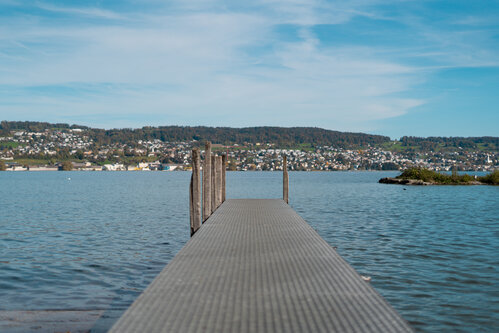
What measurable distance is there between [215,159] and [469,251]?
9.64 m

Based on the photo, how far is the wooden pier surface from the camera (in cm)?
414

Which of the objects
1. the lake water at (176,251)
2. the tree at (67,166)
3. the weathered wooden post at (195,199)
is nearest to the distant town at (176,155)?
the tree at (67,166)

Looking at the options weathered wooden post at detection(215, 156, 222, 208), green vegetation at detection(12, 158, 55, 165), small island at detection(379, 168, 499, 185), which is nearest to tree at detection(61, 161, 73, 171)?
green vegetation at detection(12, 158, 55, 165)

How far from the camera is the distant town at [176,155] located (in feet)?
553

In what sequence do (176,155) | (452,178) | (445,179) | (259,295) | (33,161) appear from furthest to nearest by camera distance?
(176,155), (33,161), (452,178), (445,179), (259,295)

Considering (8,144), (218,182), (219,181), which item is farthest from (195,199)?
(8,144)

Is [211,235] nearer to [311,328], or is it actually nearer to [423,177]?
[311,328]

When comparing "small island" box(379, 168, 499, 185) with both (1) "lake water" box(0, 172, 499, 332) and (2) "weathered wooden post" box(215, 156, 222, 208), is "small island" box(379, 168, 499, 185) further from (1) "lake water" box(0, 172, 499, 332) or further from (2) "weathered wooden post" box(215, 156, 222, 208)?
(2) "weathered wooden post" box(215, 156, 222, 208)

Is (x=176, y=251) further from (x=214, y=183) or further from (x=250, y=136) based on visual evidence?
(x=250, y=136)

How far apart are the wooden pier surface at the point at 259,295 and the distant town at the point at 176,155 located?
154297mm

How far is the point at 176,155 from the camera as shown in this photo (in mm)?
175500

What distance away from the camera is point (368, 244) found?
14.7 metres

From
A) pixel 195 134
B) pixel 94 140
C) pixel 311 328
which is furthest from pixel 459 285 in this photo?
pixel 94 140

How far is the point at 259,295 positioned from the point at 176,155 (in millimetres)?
172586
